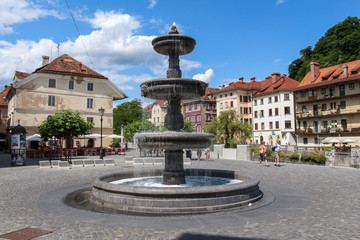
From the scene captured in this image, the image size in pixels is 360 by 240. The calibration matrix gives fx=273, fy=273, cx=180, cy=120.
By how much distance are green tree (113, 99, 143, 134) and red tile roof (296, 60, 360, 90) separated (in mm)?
48172

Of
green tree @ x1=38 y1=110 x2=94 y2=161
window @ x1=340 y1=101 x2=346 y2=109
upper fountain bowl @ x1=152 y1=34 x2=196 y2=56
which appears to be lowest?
green tree @ x1=38 y1=110 x2=94 y2=161

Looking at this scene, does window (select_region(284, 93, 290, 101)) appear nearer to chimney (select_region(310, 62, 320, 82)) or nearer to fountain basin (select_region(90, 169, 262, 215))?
chimney (select_region(310, 62, 320, 82))

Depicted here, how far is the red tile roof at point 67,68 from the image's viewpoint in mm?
38291

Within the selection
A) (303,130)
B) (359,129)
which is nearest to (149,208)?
(359,129)

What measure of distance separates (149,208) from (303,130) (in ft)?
158

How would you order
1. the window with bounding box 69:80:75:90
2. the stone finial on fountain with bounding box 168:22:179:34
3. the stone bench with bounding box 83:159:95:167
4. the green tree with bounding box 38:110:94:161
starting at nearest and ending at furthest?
the stone finial on fountain with bounding box 168:22:179:34 → the stone bench with bounding box 83:159:95:167 → the green tree with bounding box 38:110:94:161 → the window with bounding box 69:80:75:90

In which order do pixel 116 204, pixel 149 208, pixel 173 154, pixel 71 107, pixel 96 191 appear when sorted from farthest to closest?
pixel 71 107 < pixel 173 154 < pixel 96 191 < pixel 116 204 < pixel 149 208

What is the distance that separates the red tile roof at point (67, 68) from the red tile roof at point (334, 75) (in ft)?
115

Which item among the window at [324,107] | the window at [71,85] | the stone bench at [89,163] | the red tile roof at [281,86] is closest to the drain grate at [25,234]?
the stone bench at [89,163]


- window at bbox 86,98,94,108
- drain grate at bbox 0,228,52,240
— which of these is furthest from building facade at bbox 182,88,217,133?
drain grate at bbox 0,228,52,240

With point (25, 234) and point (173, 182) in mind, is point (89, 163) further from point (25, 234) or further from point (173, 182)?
point (25, 234)

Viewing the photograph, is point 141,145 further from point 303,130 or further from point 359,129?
point 303,130

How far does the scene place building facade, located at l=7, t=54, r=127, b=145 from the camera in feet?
119

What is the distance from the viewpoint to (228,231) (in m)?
4.93
